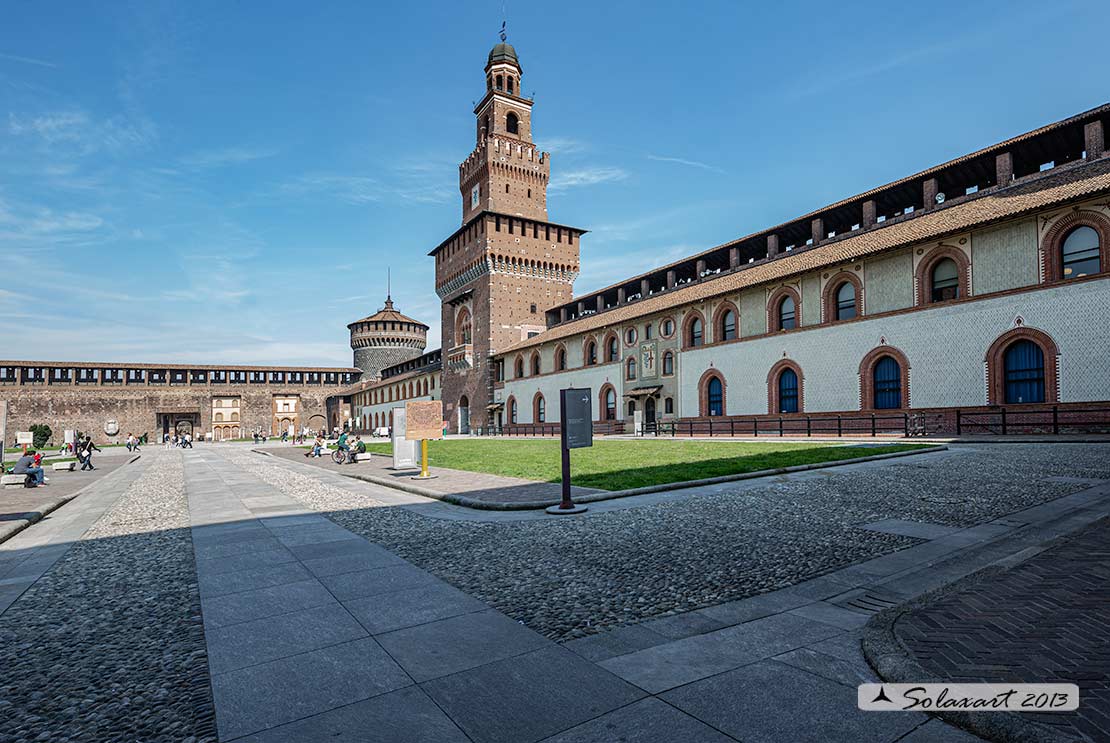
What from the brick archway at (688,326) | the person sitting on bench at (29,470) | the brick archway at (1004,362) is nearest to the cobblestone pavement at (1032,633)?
the person sitting on bench at (29,470)

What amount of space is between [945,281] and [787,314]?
25.0 feet

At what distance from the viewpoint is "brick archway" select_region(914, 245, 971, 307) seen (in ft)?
76.2

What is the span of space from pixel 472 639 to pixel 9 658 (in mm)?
2897

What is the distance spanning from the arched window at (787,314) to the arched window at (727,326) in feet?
9.79

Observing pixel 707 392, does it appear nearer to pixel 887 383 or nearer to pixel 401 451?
pixel 887 383

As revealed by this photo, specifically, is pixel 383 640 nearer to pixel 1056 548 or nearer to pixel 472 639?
pixel 472 639

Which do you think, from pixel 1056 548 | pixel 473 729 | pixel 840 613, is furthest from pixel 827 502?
pixel 473 729

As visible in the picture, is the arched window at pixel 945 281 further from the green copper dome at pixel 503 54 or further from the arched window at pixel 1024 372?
the green copper dome at pixel 503 54

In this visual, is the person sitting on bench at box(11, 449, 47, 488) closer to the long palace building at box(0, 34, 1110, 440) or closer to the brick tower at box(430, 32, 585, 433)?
the long palace building at box(0, 34, 1110, 440)

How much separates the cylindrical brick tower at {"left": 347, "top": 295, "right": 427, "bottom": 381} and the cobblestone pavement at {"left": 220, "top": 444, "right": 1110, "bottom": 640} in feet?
257

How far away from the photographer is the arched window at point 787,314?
30.1 m

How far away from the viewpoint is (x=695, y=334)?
36.1 metres

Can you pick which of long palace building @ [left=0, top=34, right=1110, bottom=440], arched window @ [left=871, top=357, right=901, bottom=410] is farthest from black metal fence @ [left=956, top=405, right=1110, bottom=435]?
arched window @ [left=871, top=357, right=901, bottom=410]

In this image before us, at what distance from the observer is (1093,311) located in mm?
19781
